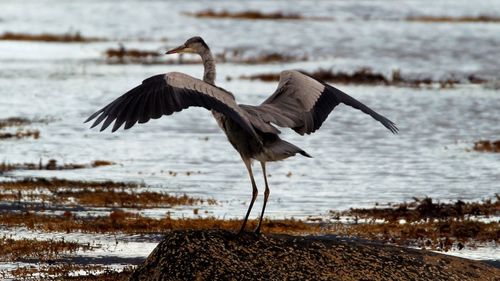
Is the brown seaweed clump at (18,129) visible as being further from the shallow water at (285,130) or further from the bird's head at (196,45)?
the bird's head at (196,45)

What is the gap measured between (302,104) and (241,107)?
0.86 m

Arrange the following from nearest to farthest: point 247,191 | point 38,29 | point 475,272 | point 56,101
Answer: point 475,272 → point 247,191 → point 56,101 → point 38,29

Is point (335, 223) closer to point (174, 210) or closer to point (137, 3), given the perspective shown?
point (174, 210)

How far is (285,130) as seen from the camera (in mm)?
25109

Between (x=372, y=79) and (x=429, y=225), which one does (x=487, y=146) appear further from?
(x=372, y=79)

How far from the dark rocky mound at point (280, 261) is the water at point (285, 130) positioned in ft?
20.4

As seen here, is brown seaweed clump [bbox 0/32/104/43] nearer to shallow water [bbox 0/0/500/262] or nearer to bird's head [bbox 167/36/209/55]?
shallow water [bbox 0/0/500/262]

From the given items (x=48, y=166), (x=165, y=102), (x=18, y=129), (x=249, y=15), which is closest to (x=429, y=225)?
(x=165, y=102)

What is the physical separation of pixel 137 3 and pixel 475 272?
210 feet

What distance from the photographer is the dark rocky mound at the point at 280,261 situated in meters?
8.98

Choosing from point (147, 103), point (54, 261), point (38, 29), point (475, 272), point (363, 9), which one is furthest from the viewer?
point (363, 9)

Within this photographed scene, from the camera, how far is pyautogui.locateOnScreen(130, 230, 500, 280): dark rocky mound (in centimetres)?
898

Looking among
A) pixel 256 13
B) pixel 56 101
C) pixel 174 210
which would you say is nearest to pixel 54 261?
pixel 174 210

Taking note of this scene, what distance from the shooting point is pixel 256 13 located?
61.7 meters
